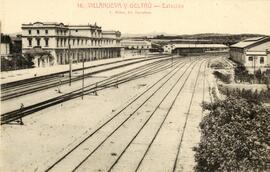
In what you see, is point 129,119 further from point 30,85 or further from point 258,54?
point 258,54

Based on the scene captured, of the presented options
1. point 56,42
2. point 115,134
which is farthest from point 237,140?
point 56,42

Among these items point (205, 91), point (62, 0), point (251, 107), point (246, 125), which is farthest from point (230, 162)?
point (205, 91)

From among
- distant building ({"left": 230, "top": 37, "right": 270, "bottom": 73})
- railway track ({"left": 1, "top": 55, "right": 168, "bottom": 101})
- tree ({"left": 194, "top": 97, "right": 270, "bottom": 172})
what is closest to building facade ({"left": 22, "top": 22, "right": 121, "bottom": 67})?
railway track ({"left": 1, "top": 55, "right": 168, "bottom": 101})

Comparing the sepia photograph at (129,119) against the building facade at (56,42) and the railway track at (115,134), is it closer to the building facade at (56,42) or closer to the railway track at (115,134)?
the railway track at (115,134)

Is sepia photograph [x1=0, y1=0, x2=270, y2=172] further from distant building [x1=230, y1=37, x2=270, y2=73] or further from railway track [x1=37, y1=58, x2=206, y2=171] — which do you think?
distant building [x1=230, y1=37, x2=270, y2=73]

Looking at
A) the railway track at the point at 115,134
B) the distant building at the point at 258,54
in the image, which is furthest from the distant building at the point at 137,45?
the railway track at the point at 115,134

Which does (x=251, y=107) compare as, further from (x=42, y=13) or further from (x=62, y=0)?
(x=42, y=13)
